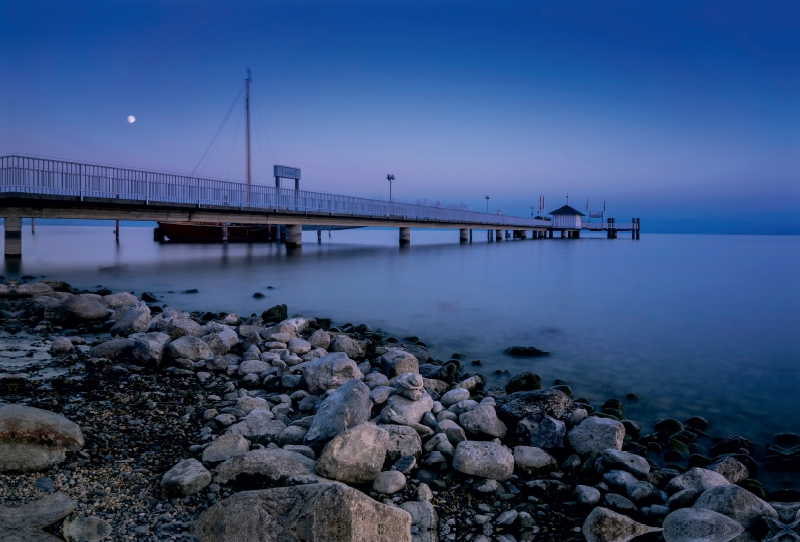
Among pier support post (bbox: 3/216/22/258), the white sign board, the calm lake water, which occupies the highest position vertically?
the white sign board

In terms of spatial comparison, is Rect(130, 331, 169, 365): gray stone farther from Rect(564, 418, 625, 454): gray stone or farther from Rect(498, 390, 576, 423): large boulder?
Rect(564, 418, 625, 454): gray stone

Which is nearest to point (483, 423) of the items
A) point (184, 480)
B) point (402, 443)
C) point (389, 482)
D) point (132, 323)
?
point (402, 443)

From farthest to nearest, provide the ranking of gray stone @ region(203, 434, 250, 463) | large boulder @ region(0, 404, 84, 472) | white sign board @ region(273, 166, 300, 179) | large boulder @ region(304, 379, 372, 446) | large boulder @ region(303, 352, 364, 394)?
white sign board @ region(273, 166, 300, 179) → large boulder @ region(303, 352, 364, 394) → large boulder @ region(304, 379, 372, 446) → gray stone @ region(203, 434, 250, 463) → large boulder @ region(0, 404, 84, 472)

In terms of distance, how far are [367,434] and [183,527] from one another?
1.35 m

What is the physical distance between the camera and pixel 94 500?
3.16 m

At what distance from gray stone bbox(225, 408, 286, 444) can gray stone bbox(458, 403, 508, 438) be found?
1713 mm

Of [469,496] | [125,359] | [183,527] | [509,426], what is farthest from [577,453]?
[125,359]

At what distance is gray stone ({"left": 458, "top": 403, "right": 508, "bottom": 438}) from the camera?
4750 mm

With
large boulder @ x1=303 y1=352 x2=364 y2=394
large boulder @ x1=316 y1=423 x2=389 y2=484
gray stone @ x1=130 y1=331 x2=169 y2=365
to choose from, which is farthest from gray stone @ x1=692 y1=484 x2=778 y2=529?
gray stone @ x1=130 y1=331 x2=169 y2=365

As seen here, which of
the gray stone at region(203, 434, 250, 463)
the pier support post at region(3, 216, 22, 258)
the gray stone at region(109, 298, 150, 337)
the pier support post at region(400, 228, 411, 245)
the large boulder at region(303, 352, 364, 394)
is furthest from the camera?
the pier support post at region(400, 228, 411, 245)

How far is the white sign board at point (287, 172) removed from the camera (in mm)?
44781

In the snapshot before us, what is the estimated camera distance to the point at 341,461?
3.60 m

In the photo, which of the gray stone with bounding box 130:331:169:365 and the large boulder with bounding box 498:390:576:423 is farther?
the gray stone with bounding box 130:331:169:365

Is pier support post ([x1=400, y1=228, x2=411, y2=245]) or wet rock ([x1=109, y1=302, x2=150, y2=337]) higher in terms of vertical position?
pier support post ([x1=400, y1=228, x2=411, y2=245])
